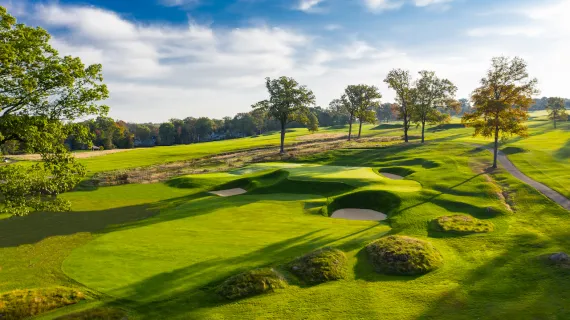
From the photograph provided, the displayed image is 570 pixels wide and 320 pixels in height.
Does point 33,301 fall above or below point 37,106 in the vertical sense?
below

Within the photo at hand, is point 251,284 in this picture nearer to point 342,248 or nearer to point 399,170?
point 342,248

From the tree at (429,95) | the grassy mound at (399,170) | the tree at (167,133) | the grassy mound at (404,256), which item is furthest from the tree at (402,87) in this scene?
the tree at (167,133)

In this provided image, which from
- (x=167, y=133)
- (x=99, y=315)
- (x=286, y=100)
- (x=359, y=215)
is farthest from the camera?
(x=167, y=133)

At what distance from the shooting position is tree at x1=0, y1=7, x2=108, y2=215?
19.0m

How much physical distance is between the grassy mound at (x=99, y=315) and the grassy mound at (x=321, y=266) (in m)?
8.36

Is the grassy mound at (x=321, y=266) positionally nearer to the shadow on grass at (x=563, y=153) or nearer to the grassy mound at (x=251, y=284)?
the grassy mound at (x=251, y=284)

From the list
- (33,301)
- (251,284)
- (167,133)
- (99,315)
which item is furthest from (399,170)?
(167,133)

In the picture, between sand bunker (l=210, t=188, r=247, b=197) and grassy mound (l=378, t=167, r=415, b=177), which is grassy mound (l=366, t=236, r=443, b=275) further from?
grassy mound (l=378, t=167, r=415, b=177)

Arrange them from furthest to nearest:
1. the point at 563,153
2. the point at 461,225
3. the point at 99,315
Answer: the point at 563,153 < the point at 461,225 < the point at 99,315

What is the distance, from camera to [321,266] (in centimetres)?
1841

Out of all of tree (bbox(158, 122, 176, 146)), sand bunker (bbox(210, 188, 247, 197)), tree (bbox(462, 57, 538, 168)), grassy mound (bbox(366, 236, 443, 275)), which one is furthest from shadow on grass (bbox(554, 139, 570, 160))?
tree (bbox(158, 122, 176, 146))

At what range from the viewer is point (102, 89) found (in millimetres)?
22594

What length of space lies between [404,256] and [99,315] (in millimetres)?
15007

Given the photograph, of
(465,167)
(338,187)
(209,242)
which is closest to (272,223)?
(209,242)
